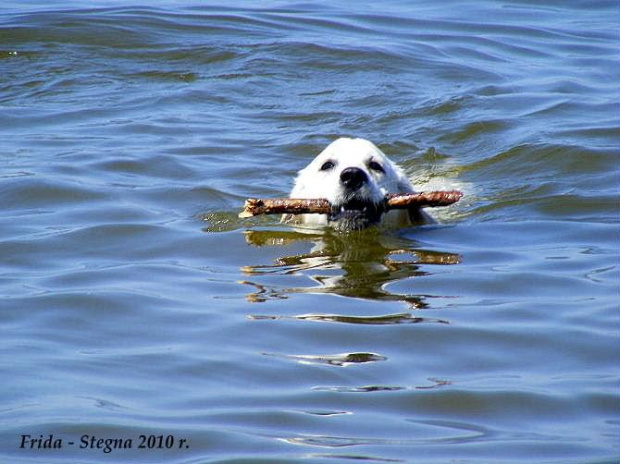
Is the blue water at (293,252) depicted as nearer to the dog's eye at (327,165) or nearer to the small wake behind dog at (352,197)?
the small wake behind dog at (352,197)

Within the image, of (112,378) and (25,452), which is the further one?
(112,378)

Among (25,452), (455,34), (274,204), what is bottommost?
(25,452)

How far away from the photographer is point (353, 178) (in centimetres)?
776

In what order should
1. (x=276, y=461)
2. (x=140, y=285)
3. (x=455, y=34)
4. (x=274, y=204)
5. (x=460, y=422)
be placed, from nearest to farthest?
(x=276, y=461) < (x=460, y=422) < (x=140, y=285) < (x=274, y=204) < (x=455, y=34)

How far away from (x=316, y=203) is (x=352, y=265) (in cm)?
63

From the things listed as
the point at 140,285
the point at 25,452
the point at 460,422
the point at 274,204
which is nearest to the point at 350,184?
the point at 274,204

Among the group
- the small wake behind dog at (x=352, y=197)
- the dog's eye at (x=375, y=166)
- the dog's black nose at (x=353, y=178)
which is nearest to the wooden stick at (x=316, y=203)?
the small wake behind dog at (x=352, y=197)

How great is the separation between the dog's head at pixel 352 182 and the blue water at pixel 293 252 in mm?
208

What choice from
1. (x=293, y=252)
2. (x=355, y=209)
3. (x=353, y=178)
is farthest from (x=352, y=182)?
(x=293, y=252)

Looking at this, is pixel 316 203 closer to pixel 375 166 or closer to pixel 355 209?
pixel 355 209

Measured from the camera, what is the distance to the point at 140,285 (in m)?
6.71

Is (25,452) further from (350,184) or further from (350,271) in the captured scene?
(350,184)

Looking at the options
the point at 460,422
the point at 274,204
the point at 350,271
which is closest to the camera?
the point at 460,422

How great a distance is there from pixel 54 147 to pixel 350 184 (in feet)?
13.0
